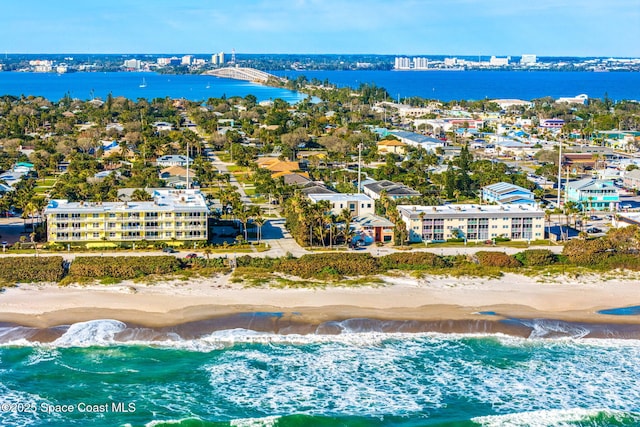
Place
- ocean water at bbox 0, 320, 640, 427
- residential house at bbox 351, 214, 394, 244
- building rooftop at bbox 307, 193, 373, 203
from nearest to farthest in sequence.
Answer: ocean water at bbox 0, 320, 640, 427
residential house at bbox 351, 214, 394, 244
building rooftop at bbox 307, 193, 373, 203

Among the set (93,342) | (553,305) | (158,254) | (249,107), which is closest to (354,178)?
(158,254)

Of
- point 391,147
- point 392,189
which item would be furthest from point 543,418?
point 391,147

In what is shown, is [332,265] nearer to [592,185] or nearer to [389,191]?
[389,191]

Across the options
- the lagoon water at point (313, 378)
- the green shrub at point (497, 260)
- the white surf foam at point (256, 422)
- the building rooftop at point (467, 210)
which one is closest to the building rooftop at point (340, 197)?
the building rooftop at point (467, 210)

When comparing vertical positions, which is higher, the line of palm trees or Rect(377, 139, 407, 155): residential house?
Rect(377, 139, 407, 155): residential house

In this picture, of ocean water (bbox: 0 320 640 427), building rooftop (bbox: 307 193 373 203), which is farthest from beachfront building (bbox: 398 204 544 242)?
ocean water (bbox: 0 320 640 427)

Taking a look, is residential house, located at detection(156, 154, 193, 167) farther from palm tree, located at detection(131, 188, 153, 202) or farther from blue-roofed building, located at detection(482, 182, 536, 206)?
blue-roofed building, located at detection(482, 182, 536, 206)

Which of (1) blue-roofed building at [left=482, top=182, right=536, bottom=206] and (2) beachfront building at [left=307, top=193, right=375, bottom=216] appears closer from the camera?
(2) beachfront building at [left=307, top=193, right=375, bottom=216]
